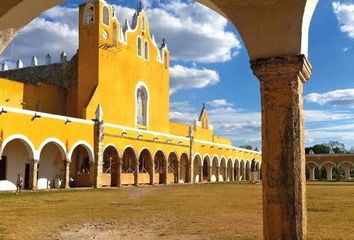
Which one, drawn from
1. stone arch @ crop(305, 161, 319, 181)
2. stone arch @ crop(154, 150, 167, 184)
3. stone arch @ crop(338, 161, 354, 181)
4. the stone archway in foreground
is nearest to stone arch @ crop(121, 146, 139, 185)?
stone arch @ crop(154, 150, 167, 184)

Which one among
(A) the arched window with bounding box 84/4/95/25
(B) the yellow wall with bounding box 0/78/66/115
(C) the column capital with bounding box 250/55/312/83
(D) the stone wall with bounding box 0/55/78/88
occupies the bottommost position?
(C) the column capital with bounding box 250/55/312/83

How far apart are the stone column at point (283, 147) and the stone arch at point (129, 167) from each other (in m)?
23.1

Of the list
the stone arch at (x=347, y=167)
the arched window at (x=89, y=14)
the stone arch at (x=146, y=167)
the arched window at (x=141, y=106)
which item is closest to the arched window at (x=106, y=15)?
the arched window at (x=89, y=14)

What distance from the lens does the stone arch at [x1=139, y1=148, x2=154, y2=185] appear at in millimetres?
29312

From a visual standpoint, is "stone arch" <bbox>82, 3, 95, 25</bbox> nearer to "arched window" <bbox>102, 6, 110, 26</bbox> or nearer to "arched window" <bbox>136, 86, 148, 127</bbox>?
"arched window" <bbox>102, 6, 110, 26</bbox>

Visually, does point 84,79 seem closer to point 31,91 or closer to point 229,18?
point 31,91

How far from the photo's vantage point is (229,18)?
4500 millimetres

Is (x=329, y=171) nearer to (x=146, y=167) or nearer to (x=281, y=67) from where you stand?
(x=146, y=167)

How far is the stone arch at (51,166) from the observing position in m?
22.6

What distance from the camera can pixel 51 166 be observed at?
77.0 ft

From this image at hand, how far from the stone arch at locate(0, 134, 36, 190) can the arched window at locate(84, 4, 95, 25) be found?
31.5 feet

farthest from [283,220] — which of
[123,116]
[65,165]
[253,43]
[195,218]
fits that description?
[123,116]

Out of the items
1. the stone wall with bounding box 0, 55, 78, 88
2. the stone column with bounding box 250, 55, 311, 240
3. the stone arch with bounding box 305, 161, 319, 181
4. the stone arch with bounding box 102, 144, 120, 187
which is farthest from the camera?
the stone arch with bounding box 305, 161, 319, 181

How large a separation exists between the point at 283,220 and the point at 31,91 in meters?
23.2
